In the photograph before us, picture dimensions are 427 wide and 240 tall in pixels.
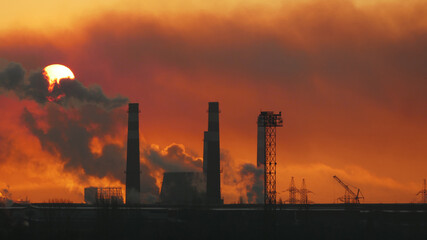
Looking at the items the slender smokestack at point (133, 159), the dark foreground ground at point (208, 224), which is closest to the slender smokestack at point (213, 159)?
the slender smokestack at point (133, 159)

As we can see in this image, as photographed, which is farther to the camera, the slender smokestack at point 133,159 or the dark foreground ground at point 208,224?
the slender smokestack at point 133,159

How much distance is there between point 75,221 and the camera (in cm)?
12000

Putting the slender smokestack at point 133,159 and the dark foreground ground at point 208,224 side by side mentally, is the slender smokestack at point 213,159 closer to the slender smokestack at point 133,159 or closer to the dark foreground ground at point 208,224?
the slender smokestack at point 133,159

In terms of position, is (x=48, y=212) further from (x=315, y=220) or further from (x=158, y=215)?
→ (x=315, y=220)

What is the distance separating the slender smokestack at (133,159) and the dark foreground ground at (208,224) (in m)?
22.3

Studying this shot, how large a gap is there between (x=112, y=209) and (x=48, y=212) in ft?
36.2

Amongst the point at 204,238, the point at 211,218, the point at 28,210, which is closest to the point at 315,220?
the point at 211,218

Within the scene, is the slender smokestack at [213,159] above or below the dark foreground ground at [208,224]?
above

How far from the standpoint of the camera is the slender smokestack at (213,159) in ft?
504

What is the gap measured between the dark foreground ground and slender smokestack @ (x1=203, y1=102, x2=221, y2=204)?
25114 mm

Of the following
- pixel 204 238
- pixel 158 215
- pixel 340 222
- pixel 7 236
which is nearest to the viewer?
pixel 7 236

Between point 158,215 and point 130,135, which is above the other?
point 130,135

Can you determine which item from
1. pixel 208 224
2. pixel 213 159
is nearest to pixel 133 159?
pixel 213 159

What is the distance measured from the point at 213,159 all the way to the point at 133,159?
44.2 ft
